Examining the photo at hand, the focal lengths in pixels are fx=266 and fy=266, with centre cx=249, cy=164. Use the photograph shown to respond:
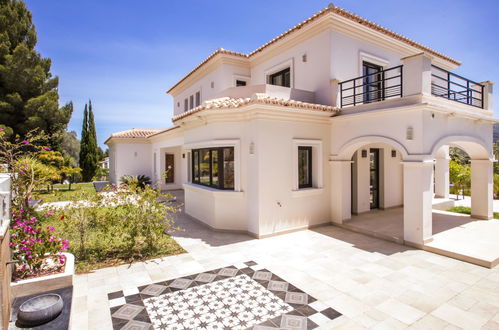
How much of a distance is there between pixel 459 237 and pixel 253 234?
6.80 metres

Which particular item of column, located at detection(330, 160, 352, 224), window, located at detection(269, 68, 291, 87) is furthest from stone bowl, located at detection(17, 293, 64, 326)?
window, located at detection(269, 68, 291, 87)

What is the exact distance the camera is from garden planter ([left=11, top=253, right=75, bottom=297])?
186 inches

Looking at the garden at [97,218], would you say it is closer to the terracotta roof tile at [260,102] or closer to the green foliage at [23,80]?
the terracotta roof tile at [260,102]

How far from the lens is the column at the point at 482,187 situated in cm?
1089

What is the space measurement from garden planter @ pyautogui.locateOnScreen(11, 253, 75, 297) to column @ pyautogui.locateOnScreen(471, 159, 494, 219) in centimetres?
1438

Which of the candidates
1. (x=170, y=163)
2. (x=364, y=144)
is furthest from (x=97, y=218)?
(x=170, y=163)

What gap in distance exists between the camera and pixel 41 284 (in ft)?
16.0

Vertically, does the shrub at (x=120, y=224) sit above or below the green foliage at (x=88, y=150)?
below

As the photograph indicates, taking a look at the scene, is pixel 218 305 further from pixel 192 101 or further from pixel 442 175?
pixel 192 101

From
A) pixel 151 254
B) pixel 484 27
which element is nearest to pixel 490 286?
pixel 151 254

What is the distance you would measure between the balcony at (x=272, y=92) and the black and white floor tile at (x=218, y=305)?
265 inches

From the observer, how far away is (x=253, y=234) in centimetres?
930

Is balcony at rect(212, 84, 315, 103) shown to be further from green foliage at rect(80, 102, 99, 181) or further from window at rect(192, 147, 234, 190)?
green foliage at rect(80, 102, 99, 181)

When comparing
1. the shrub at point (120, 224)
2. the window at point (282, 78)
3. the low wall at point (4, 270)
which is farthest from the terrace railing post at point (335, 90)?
the low wall at point (4, 270)
